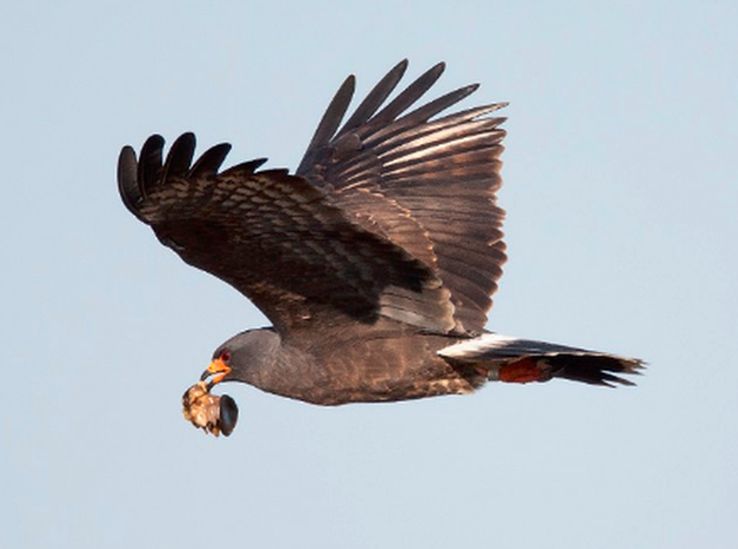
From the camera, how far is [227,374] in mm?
10117

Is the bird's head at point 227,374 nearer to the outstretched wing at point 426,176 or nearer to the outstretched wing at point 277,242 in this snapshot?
the outstretched wing at point 277,242

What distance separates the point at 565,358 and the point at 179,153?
276 centimetres

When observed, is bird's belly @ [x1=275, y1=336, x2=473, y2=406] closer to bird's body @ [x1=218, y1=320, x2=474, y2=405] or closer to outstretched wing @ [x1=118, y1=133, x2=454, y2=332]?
bird's body @ [x1=218, y1=320, x2=474, y2=405]

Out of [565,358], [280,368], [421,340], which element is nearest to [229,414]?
[280,368]

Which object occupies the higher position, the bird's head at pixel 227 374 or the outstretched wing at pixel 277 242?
the outstretched wing at pixel 277 242

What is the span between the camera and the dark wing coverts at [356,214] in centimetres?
844

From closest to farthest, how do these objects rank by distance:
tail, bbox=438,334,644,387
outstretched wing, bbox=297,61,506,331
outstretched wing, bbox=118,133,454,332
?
outstretched wing, bbox=118,133,454,332
tail, bbox=438,334,644,387
outstretched wing, bbox=297,61,506,331

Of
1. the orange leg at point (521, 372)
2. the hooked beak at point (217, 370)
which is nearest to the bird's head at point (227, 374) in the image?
the hooked beak at point (217, 370)

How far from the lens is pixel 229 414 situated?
1037 cm

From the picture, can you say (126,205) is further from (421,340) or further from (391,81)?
(391,81)

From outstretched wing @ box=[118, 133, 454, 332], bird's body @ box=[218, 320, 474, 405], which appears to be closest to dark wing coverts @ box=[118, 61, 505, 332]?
outstretched wing @ box=[118, 133, 454, 332]

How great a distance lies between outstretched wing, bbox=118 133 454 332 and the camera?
8.36 m

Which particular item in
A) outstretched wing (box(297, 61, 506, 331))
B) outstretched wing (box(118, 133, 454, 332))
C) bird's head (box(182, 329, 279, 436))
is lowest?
bird's head (box(182, 329, 279, 436))

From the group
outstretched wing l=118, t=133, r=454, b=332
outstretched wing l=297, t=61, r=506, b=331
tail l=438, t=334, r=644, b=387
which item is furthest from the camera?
outstretched wing l=297, t=61, r=506, b=331
